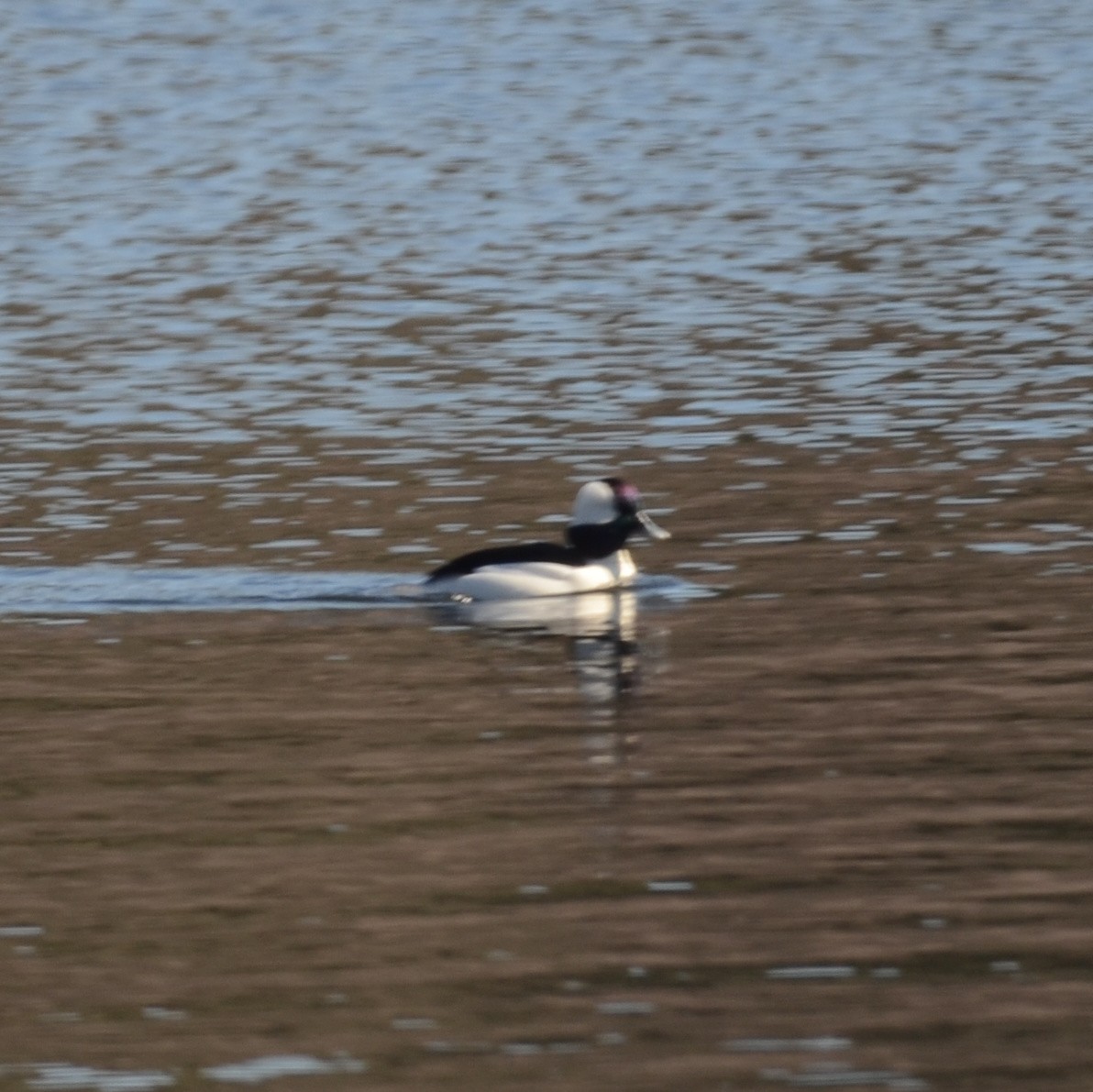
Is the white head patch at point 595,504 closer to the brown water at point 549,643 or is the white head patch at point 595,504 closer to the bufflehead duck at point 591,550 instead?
the bufflehead duck at point 591,550

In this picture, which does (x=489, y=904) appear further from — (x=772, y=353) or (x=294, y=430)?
(x=772, y=353)

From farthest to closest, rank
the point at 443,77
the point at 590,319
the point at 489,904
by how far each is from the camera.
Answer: the point at 443,77 < the point at 590,319 < the point at 489,904

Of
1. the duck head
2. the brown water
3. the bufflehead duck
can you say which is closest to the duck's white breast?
the bufflehead duck

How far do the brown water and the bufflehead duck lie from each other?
289 millimetres

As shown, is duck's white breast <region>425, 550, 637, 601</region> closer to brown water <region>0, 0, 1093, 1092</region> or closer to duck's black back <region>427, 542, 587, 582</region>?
duck's black back <region>427, 542, 587, 582</region>

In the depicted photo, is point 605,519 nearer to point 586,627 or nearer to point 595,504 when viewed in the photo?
point 595,504

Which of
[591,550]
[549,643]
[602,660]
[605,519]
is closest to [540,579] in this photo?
[591,550]

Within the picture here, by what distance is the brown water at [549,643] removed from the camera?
11.4 m

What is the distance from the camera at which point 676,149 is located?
52.8 metres

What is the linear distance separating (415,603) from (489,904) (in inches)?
298

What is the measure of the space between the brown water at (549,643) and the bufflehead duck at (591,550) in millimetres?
Answer: 289

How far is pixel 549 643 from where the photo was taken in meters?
19.6

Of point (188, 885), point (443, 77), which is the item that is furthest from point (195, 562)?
point (443, 77)

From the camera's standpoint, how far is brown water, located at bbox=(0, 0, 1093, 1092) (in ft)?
37.6
